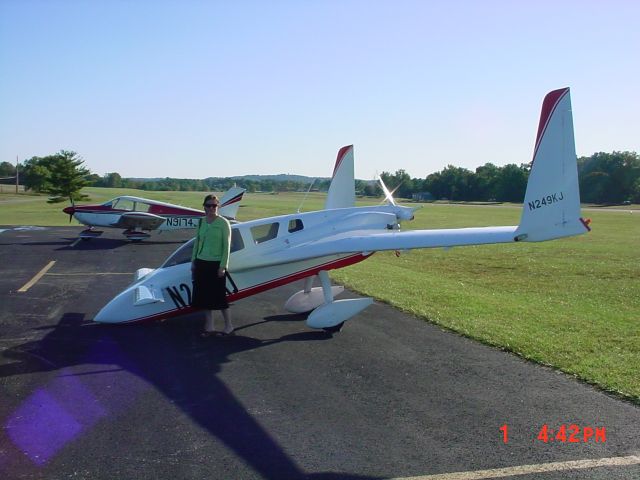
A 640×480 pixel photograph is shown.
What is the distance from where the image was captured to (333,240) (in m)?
10.1

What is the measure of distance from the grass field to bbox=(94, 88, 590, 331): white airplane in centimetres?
175

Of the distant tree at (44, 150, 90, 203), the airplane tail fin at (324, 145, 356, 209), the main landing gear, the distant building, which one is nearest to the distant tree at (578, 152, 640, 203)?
the distant building

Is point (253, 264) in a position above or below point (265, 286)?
above

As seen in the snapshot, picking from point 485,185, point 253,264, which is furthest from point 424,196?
point 253,264

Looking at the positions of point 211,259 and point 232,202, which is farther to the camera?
point 232,202

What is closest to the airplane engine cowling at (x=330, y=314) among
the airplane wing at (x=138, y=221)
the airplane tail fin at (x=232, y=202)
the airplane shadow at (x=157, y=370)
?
the airplane shadow at (x=157, y=370)

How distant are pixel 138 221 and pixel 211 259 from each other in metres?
20.0

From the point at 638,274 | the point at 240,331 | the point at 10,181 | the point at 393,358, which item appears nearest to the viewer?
the point at 393,358

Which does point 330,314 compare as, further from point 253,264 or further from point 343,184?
point 343,184

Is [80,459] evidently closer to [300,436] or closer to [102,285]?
[300,436]

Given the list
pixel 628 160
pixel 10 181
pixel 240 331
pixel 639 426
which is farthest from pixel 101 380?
pixel 10 181

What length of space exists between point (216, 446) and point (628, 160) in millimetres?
140034

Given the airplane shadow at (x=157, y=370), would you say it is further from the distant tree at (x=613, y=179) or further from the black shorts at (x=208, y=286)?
the distant tree at (x=613, y=179)

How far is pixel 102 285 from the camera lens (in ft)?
47.3
